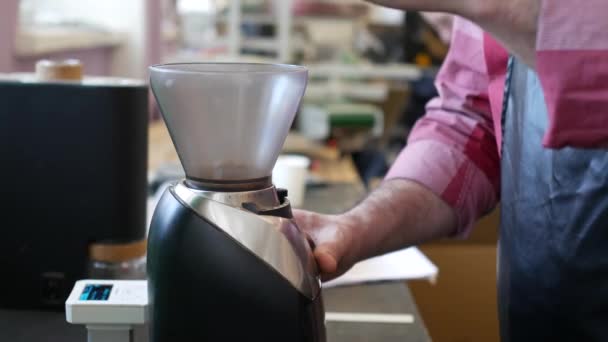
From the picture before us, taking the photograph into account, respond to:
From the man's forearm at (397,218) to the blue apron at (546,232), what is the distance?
9 cm

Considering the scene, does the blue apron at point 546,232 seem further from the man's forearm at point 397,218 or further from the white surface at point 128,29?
the white surface at point 128,29

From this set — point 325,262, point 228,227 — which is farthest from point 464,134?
point 228,227

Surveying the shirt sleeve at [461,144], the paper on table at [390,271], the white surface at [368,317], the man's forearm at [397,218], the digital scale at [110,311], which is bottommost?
the white surface at [368,317]

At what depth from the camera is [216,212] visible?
0.61 m

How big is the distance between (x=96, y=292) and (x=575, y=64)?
49 centimetres

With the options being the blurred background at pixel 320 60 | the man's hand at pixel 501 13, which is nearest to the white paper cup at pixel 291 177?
the blurred background at pixel 320 60

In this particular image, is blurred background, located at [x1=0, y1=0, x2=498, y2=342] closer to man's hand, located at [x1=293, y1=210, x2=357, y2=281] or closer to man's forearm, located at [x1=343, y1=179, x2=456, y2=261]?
man's forearm, located at [x1=343, y1=179, x2=456, y2=261]

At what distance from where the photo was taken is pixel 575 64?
0.48 m

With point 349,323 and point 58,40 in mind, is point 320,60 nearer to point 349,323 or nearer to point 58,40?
point 58,40

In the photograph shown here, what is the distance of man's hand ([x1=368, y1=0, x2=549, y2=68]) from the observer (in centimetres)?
49

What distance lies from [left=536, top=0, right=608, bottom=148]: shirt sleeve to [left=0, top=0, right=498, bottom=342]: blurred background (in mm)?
857

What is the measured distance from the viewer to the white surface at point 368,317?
3.16ft

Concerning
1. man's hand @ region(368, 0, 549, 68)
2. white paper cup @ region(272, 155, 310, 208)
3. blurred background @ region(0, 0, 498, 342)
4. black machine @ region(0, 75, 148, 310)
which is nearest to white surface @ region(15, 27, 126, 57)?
blurred background @ region(0, 0, 498, 342)

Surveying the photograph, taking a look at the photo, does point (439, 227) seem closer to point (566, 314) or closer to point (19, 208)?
point (566, 314)
